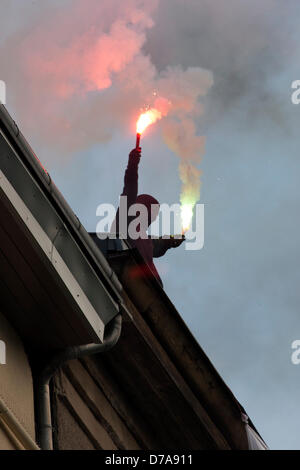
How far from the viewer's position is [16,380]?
628cm

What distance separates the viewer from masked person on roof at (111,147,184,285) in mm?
12789

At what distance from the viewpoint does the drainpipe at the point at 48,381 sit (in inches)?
252

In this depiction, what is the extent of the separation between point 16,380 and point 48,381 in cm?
40

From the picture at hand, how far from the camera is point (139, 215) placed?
13.1m

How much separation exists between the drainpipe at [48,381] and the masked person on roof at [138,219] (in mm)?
5189

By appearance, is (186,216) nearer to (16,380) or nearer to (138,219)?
(138,219)

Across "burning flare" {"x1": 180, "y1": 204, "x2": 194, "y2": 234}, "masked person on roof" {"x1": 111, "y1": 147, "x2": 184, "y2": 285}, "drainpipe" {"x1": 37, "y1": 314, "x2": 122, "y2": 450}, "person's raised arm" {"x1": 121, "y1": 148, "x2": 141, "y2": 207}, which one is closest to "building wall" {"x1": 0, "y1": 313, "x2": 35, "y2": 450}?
"drainpipe" {"x1": 37, "y1": 314, "x2": 122, "y2": 450}

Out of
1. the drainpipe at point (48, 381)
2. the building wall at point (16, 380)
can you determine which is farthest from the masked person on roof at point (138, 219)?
the building wall at point (16, 380)

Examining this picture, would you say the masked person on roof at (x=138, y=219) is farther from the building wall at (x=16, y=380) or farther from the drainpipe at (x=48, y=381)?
the building wall at (x=16, y=380)

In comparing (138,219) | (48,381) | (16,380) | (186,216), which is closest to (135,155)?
(138,219)

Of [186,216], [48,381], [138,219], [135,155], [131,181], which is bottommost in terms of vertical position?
[48,381]

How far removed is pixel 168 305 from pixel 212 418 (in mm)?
1201

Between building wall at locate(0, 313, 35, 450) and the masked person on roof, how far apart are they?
5.56 m
